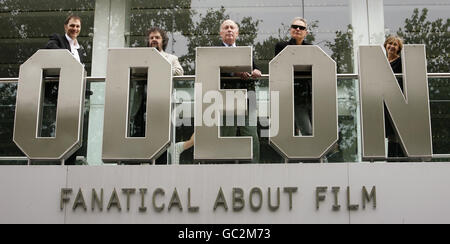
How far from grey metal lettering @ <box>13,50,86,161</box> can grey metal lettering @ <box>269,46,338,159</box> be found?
2310mm

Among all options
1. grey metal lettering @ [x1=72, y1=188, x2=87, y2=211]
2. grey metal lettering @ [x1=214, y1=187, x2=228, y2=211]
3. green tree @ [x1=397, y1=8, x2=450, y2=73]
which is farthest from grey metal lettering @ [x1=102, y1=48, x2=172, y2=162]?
green tree @ [x1=397, y1=8, x2=450, y2=73]

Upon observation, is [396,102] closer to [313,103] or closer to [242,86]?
[313,103]

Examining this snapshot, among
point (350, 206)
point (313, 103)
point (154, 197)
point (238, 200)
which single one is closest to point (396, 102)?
point (313, 103)

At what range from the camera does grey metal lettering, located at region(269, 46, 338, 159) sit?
835 cm

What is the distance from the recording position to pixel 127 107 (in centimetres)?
859

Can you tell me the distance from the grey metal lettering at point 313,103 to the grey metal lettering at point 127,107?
1261 millimetres

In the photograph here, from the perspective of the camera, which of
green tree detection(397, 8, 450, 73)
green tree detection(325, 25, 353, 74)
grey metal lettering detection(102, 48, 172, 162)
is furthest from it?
green tree detection(397, 8, 450, 73)

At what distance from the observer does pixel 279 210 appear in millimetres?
8180

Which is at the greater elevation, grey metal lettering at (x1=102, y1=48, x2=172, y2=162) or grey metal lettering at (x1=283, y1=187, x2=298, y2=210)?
grey metal lettering at (x1=102, y1=48, x2=172, y2=162)

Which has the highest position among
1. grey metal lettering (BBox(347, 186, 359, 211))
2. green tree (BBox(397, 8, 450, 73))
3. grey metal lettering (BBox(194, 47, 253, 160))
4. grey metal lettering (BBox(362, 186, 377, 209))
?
green tree (BBox(397, 8, 450, 73))

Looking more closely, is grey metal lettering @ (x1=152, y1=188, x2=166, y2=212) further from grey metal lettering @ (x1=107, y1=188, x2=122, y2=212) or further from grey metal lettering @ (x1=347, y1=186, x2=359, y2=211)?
grey metal lettering @ (x1=347, y1=186, x2=359, y2=211)

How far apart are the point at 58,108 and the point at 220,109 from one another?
6.35 feet
